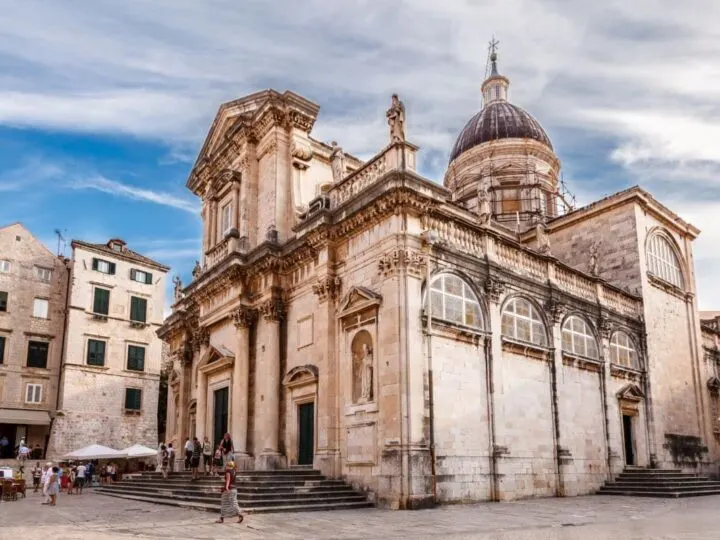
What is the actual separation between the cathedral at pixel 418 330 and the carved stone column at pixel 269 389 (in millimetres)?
68

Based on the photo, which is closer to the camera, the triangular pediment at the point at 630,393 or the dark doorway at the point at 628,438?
the triangular pediment at the point at 630,393

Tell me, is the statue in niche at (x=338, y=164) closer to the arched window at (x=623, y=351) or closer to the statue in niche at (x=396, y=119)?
the statue in niche at (x=396, y=119)

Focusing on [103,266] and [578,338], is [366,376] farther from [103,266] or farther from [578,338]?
[103,266]

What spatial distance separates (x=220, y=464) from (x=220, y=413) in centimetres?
364

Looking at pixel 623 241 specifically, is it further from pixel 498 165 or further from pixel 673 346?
pixel 498 165

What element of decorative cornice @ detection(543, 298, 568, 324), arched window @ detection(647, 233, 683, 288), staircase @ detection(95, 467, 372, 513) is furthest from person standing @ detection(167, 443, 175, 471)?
arched window @ detection(647, 233, 683, 288)

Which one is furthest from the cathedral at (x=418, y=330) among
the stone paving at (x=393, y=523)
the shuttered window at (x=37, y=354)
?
the shuttered window at (x=37, y=354)

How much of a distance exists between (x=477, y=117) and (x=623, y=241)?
45.5ft

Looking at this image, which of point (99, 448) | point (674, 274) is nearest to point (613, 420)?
point (674, 274)

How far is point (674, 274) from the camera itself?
95.6ft

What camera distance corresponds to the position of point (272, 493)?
1544 centimetres

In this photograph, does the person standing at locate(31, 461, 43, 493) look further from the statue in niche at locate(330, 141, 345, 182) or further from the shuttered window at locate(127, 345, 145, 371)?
the statue in niche at locate(330, 141, 345, 182)

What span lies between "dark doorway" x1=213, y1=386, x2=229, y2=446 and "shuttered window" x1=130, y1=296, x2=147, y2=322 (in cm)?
1980

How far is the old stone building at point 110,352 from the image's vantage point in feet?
123
